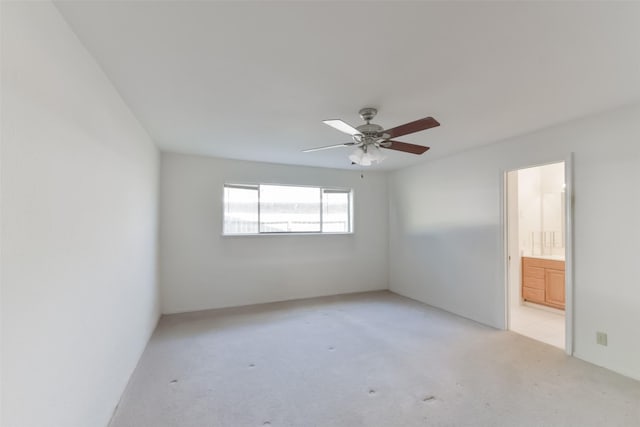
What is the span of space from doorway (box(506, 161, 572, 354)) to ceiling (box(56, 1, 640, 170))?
172 cm

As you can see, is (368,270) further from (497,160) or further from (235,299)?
(497,160)

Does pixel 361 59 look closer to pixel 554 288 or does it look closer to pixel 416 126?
pixel 416 126

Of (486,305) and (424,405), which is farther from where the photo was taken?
(486,305)

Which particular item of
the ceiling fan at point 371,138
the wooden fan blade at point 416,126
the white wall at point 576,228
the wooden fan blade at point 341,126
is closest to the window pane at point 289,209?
the white wall at point 576,228

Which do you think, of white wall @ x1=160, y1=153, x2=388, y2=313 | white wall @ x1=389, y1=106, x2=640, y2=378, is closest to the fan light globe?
white wall @ x1=389, y1=106, x2=640, y2=378

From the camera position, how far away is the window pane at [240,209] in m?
4.68

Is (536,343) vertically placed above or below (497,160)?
below

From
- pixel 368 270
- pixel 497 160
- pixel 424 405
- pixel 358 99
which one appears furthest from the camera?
pixel 368 270

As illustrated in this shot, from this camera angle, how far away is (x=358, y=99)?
7.73ft

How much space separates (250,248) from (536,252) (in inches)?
192

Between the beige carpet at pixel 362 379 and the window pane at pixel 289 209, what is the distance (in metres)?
1.73

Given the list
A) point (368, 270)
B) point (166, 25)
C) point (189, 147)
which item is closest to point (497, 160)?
point (368, 270)

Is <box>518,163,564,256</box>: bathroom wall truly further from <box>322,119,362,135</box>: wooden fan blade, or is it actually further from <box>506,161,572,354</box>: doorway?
<box>322,119,362,135</box>: wooden fan blade

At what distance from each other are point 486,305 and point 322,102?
340cm
